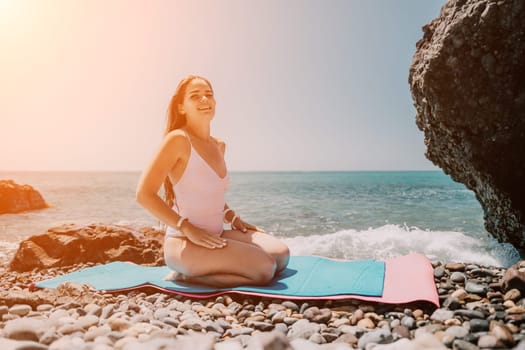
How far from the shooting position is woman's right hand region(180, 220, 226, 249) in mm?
3930

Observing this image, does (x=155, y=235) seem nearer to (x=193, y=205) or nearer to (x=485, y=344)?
(x=193, y=205)

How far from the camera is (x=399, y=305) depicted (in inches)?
129

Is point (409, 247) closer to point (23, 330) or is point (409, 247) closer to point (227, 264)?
point (227, 264)

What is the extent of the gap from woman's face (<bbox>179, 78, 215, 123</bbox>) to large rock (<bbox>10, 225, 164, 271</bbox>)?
2751mm

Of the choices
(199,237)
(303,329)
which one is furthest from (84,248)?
(303,329)

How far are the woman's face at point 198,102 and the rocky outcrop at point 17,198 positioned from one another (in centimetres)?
1739

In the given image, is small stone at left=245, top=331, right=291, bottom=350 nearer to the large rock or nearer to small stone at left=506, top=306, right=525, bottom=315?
small stone at left=506, top=306, right=525, bottom=315

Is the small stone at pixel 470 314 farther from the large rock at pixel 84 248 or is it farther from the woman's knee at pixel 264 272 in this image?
the large rock at pixel 84 248

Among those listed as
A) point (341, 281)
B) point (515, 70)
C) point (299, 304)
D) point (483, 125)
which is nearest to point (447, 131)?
point (483, 125)

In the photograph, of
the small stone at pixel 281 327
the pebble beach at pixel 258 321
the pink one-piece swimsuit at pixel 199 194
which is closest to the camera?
the pebble beach at pixel 258 321

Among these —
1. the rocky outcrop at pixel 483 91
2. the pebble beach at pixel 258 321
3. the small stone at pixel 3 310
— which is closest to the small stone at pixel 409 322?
the pebble beach at pixel 258 321

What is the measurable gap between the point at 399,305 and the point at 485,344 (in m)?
1.00

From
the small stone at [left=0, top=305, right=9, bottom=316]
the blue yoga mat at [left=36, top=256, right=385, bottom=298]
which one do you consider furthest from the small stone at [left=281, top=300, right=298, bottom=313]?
the small stone at [left=0, top=305, right=9, bottom=316]

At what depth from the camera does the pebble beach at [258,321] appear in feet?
7.85
